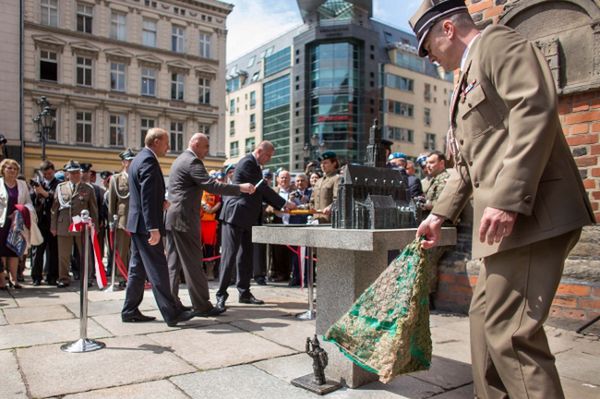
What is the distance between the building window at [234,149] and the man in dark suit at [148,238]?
247 feet

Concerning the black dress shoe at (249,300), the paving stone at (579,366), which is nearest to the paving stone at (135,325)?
the black dress shoe at (249,300)

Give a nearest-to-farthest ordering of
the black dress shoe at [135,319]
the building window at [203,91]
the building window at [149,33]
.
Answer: the black dress shoe at [135,319], the building window at [149,33], the building window at [203,91]

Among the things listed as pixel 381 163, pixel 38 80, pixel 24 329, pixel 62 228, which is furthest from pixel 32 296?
pixel 38 80

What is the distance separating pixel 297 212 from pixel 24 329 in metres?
3.26

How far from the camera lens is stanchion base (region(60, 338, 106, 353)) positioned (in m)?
4.15

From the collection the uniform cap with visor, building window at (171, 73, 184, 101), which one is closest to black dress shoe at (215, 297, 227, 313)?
the uniform cap with visor

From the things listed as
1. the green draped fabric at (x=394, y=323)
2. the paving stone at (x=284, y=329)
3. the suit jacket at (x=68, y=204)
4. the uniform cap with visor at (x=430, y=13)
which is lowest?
the paving stone at (x=284, y=329)

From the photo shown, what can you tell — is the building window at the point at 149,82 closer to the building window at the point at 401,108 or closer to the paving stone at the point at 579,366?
the building window at the point at 401,108

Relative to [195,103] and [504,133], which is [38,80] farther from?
[504,133]

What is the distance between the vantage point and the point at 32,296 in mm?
7031

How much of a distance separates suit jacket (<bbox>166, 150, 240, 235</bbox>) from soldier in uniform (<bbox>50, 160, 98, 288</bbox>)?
332 cm

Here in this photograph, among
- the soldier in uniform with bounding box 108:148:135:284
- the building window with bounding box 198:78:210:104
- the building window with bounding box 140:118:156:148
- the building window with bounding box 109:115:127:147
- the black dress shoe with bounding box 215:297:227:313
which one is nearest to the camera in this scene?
the black dress shoe with bounding box 215:297:227:313

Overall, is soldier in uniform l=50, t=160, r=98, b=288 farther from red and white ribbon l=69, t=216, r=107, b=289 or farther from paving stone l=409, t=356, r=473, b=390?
paving stone l=409, t=356, r=473, b=390

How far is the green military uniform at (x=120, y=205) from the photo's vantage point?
26.5ft
